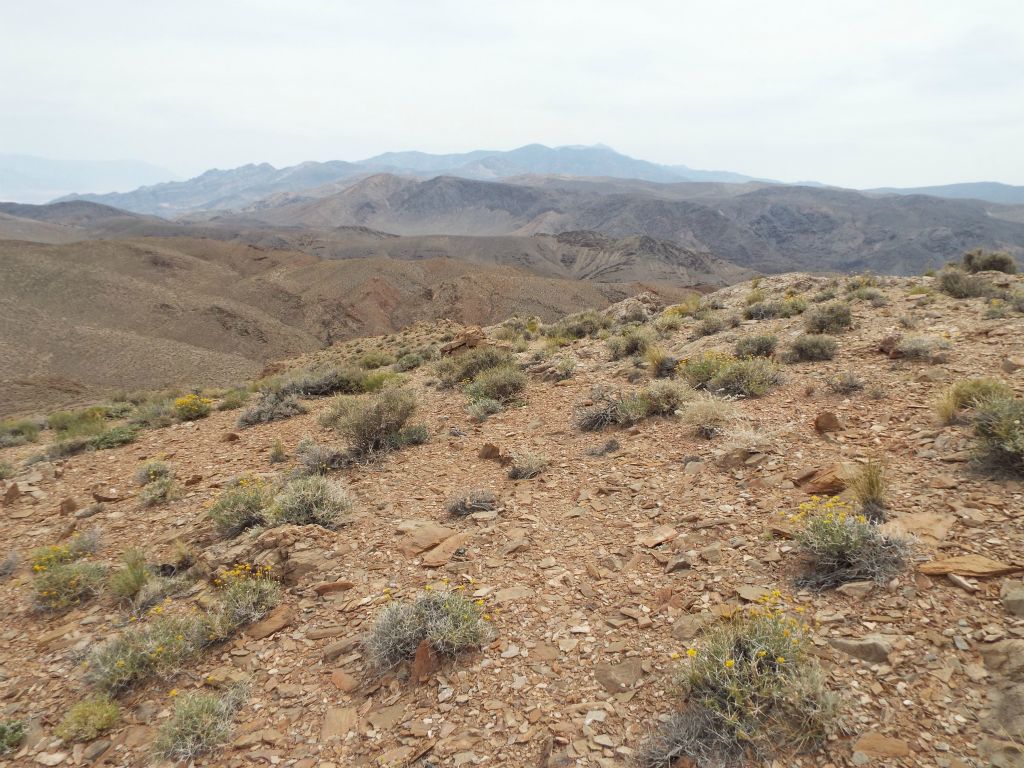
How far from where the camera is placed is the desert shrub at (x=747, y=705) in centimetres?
261

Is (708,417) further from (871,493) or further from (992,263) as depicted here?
(992,263)

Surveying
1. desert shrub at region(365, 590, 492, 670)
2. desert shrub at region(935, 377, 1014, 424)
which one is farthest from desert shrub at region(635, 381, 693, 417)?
desert shrub at region(365, 590, 492, 670)

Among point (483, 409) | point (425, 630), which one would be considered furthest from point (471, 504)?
point (483, 409)

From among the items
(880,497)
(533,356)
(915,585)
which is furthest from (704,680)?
(533,356)

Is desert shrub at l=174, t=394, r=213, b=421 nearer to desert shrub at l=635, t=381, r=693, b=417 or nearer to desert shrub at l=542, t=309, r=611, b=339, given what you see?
desert shrub at l=542, t=309, r=611, b=339

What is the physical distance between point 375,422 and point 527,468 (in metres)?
2.68

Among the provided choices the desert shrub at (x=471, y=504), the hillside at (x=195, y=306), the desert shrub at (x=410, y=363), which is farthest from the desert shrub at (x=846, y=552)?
the hillside at (x=195, y=306)

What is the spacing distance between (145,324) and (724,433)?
165 feet

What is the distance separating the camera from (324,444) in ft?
26.7

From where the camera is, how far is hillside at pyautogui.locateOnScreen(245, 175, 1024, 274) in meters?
116

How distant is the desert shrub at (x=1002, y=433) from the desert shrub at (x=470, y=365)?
791cm

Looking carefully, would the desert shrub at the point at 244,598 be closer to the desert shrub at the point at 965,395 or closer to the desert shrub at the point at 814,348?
the desert shrub at the point at 965,395

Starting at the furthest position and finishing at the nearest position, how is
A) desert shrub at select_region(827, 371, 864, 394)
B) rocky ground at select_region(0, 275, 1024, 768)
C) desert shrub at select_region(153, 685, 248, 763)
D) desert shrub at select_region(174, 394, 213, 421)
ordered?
desert shrub at select_region(174, 394, 213, 421) → desert shrub at select_region(827, 371, 864, 394) → desert shrub at select_region(153, 685, 248, 763) → rocky ground at select_region(0, 275, 1024, 768)

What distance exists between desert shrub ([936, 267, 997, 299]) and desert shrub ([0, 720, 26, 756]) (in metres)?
15.3
